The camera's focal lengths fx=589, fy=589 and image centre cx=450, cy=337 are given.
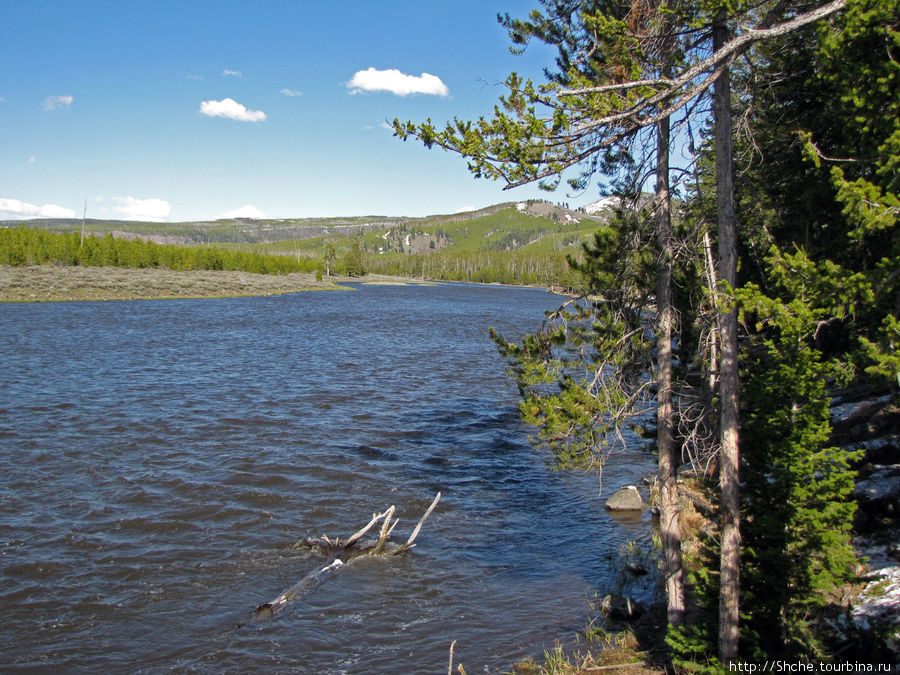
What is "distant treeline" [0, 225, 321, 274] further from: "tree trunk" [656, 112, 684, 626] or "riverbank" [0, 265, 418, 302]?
"tree trunk" [656, 112, 684, 626]

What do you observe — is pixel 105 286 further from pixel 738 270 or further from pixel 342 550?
pixel 738 270

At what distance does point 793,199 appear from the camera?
1109 centimetres

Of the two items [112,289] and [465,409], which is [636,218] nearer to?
[465,409]

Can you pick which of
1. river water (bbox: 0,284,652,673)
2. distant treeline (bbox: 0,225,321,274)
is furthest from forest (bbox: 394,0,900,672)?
distant treeline (bbox: 0,225,321,274)

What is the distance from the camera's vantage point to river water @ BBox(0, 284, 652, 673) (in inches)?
432

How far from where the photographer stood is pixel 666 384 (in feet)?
32.4

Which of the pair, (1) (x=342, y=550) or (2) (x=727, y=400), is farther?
(1) (x=342, y=550)

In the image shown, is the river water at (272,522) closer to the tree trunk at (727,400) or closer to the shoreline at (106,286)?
the tree trunk at (727,400)

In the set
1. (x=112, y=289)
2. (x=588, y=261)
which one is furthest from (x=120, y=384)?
(x=112, y=289)

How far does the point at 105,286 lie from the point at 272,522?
86.2 metres

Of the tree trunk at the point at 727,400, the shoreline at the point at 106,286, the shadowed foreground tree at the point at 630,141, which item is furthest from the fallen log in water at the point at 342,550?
the shoreline at the point at 106,286

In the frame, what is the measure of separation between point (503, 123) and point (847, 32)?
4.05m

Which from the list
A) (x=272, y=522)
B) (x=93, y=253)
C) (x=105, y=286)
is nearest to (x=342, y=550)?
(x=272, y=522)

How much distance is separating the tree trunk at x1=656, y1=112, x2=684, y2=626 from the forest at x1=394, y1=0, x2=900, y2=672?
35 mm
